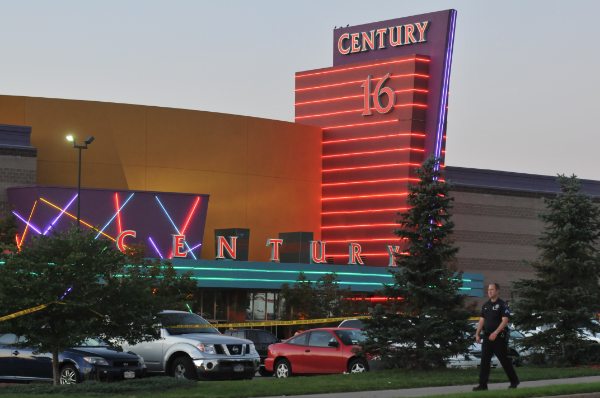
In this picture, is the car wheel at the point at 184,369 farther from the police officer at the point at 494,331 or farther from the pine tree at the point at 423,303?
the police officer at the point at 494,331

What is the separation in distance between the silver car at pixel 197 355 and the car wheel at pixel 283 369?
233 cm

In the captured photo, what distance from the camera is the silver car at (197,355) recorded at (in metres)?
22.1

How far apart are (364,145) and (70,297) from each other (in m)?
42.2

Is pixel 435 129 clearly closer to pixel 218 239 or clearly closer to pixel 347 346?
pixel 218 239

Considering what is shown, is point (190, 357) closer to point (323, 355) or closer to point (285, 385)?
point (285, 385)

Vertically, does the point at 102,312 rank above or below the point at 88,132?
below

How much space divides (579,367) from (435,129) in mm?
33650

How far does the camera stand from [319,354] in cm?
2478

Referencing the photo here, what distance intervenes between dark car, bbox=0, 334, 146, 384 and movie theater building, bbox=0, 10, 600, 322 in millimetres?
23947

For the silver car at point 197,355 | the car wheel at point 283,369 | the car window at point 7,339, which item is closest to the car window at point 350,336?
the car wheel at point 283,369

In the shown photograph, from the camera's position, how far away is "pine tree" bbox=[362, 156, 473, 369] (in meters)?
22.7

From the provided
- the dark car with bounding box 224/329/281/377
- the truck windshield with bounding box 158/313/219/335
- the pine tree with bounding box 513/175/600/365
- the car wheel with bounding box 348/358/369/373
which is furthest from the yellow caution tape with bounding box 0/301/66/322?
the pine tree with bounding box 513/175/600/365

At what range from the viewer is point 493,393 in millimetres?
16125

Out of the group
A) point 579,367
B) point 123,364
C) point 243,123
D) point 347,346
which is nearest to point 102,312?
point 123,364
